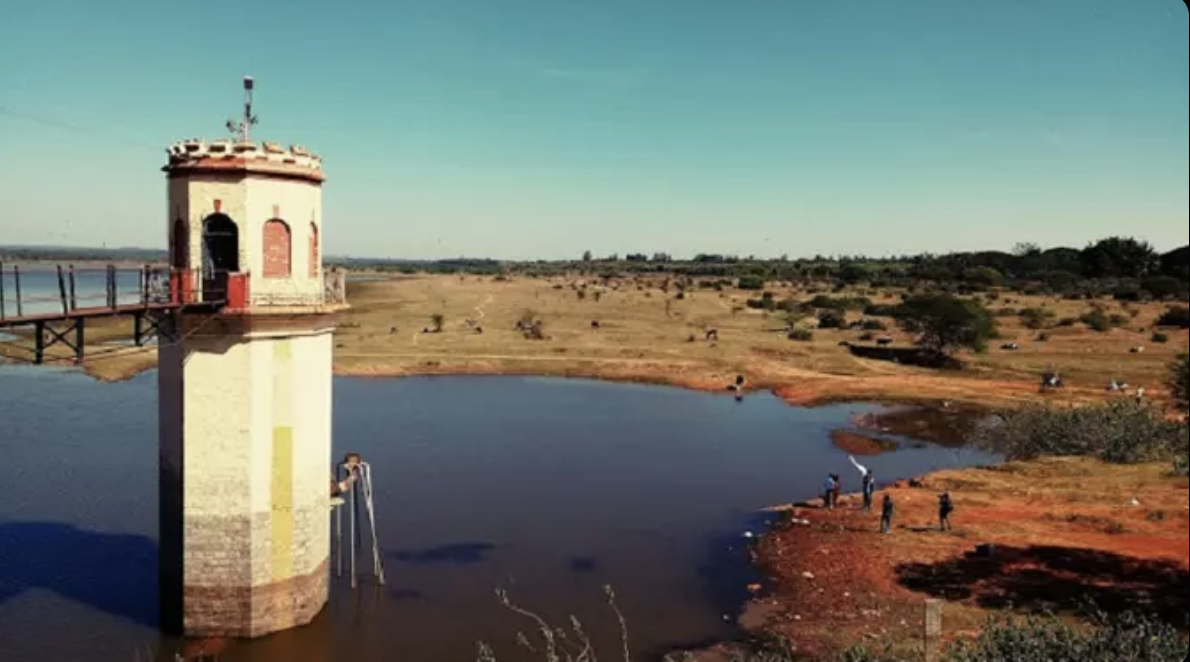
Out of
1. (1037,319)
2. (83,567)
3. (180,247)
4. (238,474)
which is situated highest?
(180,247)

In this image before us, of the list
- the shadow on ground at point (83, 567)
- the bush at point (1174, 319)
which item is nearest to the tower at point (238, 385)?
the shadow on ground at point (83, 567)

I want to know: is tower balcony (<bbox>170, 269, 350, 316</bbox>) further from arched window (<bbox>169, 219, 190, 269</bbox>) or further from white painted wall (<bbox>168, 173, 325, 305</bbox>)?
arched window (<bbox>169, 219, 190, 269</bbox>)

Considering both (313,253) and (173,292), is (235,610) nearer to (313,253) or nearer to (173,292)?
(173,292)

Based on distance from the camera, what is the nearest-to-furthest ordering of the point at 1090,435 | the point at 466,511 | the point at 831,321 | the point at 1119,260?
the point at 466,511 → the point at 1090,435 → the point at 831,321 → the point at 1119,260

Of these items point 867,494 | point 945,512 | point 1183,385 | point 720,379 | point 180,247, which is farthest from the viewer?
point 720,379

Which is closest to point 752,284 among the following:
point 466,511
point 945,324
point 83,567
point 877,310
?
point 877,310

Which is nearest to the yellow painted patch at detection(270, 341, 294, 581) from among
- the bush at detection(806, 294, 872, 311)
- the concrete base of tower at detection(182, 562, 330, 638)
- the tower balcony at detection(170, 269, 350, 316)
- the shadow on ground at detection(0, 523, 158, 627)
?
the concrete base of tower at detection(182, 562, 330, 638)
